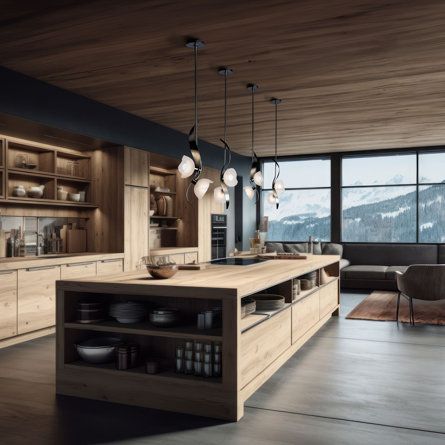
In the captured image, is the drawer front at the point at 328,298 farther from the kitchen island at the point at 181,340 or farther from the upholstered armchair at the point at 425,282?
the kitchen island at the point at 181,340

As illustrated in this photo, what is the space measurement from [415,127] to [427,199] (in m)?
2.55

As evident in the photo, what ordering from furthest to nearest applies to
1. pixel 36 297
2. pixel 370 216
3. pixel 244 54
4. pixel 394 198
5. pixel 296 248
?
pixel 370 216 < pixel 394 198 < pixel 296 248 < pixel 36 297 < pixel 244 54

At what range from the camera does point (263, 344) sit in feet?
11.2

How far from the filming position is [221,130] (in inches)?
297

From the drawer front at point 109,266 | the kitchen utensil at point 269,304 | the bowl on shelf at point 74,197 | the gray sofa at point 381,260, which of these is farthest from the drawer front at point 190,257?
the kitchen utensil at point 269,304

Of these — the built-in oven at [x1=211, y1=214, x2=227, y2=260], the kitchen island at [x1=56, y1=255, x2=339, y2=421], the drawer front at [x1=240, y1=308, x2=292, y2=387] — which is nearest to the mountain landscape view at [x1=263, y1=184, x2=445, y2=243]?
the built-in oven at [x1=211, y1=214, x2=227, y2=260]

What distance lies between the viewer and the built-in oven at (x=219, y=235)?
8883 millimetres

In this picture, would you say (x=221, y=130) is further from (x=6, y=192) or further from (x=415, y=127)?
(x=6, y=192)

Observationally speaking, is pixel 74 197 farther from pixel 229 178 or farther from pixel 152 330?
pixel 152 330

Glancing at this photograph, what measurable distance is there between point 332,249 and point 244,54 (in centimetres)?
593

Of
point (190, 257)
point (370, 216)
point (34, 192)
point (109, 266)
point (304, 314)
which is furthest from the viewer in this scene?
point (370, 216)

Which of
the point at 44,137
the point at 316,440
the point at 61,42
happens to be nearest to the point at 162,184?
the point at 44,137

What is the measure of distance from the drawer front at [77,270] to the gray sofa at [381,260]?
479 cm

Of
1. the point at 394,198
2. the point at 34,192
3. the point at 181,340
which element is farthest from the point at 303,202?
the point at 181,340
